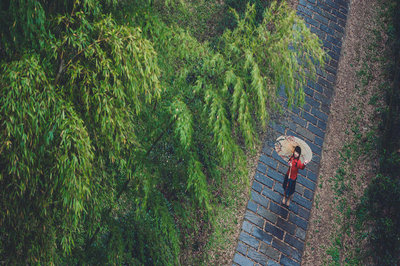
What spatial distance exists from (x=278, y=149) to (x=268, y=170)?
1.11m

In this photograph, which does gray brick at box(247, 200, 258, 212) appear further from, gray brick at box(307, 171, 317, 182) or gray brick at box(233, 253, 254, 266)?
gray brick at box(307, 171, 317, 182)

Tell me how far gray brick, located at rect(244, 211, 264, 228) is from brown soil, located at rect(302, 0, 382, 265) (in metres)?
0.93

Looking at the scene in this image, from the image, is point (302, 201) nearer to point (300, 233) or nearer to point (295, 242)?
point (300, 233)

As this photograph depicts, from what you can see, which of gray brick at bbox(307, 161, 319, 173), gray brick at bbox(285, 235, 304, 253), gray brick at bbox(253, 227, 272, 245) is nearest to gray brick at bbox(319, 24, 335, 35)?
gray brick at bbox(307, 161, 319, 173)

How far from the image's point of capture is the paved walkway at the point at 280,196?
6727 millimetres

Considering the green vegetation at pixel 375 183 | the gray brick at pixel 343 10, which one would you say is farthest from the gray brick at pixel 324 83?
the gray brick at pixel 343 10

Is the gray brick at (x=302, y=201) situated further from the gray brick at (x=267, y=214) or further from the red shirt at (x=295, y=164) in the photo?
the red shirt at (x=295, y=164)

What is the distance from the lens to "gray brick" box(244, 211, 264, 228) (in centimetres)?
695

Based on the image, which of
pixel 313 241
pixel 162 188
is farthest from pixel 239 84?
pixel 313 241

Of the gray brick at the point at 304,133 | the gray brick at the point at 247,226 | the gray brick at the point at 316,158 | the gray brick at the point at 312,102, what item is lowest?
the gray brick at the point at 247,226

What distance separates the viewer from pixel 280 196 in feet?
23.9

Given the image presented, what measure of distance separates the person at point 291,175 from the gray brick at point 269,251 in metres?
0.90

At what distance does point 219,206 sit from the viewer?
7.17m

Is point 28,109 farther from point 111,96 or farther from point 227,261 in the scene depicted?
point 227,261
